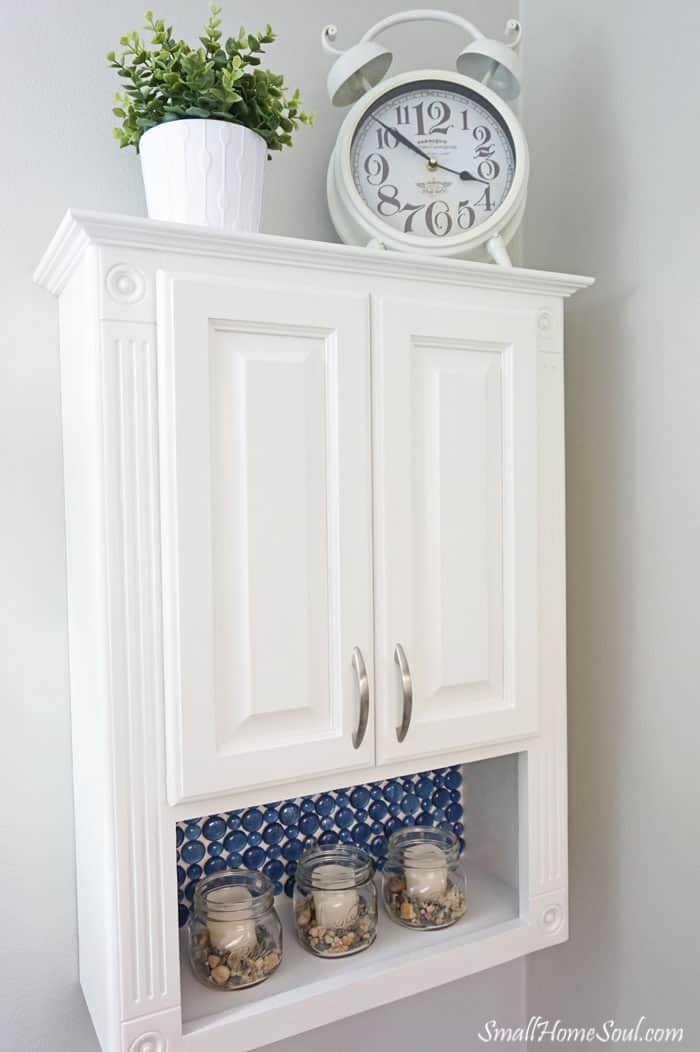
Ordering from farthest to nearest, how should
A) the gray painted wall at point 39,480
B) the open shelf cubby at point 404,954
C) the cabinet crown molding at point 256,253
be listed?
the gray painted wall at point 39,480
the open shelf cubby at point 404,954
the cabinet crown molding at point 256,253

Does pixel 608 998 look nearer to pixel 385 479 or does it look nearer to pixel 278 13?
pixel 385 479

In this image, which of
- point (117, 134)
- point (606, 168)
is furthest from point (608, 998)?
point (117, 134)

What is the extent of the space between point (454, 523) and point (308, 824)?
555 mm

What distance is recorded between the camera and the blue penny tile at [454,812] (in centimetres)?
140

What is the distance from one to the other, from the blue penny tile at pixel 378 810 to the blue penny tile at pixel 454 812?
0.41ft

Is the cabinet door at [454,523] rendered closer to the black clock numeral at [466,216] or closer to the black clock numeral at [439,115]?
the black clock numeral at [466,216]

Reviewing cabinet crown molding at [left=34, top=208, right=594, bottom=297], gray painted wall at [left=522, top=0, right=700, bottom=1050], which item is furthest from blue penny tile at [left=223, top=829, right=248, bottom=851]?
cabinet crown molding at [left=34, top=208, right=594, bottom=297]

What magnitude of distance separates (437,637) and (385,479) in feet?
0.73

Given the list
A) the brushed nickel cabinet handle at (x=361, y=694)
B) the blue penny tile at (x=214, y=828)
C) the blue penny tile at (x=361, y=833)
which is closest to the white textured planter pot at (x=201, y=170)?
the brushed nickel cabinet handle at (x=361, y=694)

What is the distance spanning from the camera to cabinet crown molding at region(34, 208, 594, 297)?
2.85ft

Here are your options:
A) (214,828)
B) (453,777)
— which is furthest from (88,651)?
(453,777)

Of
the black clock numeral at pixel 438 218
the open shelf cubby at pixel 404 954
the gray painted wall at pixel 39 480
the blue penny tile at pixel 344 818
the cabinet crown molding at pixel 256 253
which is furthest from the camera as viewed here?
the blue penny tile at pixel 344 818

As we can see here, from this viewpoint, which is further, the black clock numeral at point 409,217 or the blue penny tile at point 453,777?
the blue penny tile at point 453,777

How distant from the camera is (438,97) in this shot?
1.20 metres
